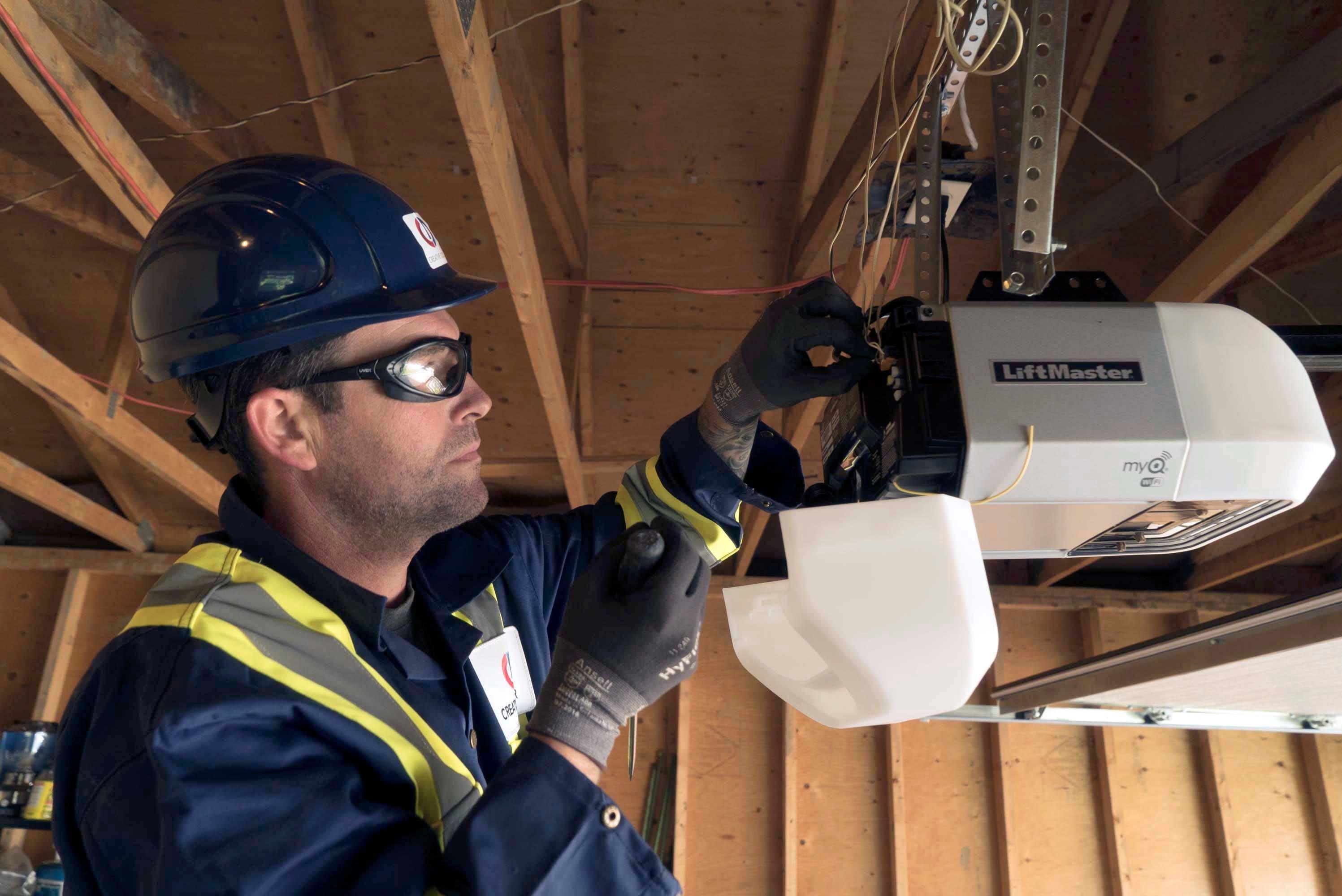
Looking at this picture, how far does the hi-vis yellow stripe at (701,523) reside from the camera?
133 cm

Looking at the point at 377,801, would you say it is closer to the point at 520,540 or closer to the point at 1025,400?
the point at 520,540

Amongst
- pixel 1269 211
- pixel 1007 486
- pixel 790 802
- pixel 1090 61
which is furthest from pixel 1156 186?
pixel 790 802

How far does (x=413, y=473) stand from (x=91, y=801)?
481 millimetres

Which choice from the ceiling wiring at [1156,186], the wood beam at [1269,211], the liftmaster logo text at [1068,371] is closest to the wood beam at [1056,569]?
the ceiling wiring at [1156,186]

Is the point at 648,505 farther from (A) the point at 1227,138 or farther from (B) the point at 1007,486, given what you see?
(A) the point at 1227,138

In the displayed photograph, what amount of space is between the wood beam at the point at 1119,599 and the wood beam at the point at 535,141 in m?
2.41

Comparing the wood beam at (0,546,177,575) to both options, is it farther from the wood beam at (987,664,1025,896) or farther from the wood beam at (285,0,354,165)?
the wood beam at (987,664,1025,896)

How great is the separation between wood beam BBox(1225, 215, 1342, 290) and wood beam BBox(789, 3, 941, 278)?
1210 millimetres

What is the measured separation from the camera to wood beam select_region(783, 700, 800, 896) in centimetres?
365

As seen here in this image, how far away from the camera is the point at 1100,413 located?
846 mm

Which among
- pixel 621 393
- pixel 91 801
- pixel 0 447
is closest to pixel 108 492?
pixel 0 447

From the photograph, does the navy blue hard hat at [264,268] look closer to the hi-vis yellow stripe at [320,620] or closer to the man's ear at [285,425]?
the man's ear at [285,425]

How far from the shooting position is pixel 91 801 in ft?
2.58

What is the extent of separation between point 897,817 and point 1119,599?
4.52 ft
